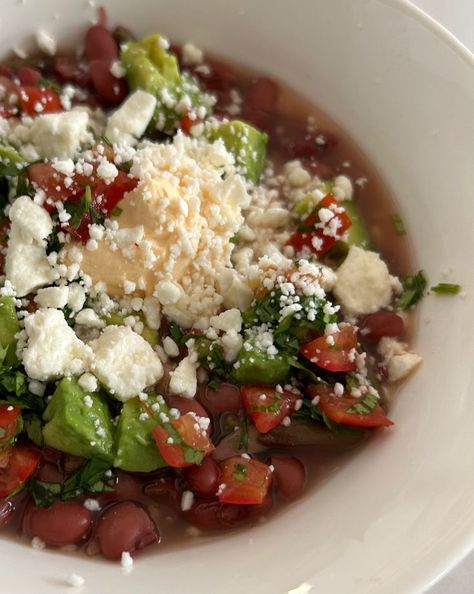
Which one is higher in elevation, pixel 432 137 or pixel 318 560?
pixel 432 137

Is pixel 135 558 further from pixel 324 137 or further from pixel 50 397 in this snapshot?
pixel 324 137

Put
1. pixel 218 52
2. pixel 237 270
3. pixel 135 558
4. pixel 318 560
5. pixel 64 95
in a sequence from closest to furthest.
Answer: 1. pixel 318 560
2. pixel 135 558
3. pixel 237 270
4. pixel 64 95
5. pixel 218 52

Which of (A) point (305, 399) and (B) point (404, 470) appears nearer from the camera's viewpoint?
(B) point (404, 470)

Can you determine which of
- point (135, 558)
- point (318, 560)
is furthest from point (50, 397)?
point (318, 560)

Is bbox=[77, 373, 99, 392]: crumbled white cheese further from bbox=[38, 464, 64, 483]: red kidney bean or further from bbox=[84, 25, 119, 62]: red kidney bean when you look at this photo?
bbox=[84, 25, 119, 62]: red kidney bean

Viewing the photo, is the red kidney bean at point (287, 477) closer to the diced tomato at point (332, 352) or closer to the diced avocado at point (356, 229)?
the diced tomato at point (332, 352)

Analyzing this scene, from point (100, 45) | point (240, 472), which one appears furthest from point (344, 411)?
point (100, 45)

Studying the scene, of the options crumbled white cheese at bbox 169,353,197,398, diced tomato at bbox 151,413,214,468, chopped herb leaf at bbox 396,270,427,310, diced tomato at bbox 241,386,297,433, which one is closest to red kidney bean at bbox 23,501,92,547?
diced tomato at bbox 151,413,214,468

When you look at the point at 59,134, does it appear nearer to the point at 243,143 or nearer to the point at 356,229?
the point at 243,143
